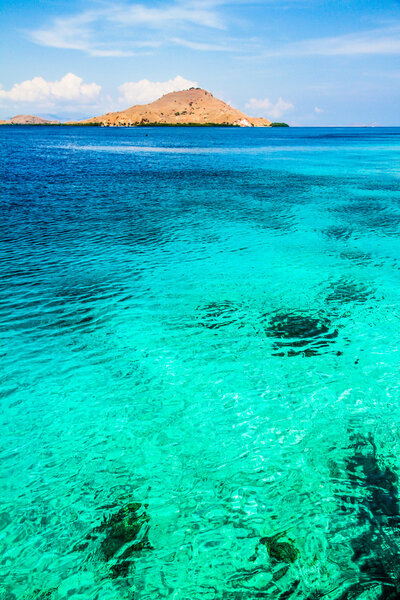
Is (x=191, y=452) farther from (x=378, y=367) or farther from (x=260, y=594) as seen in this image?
(x=378, y=367)

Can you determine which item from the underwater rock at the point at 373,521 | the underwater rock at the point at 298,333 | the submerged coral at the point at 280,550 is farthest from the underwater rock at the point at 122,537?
the underwater rock at the point at 298,333

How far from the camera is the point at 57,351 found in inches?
520

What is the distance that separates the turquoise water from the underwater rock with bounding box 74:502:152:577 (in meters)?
0.03

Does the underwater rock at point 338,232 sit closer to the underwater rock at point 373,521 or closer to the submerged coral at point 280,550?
the underwater rock at point 373,521

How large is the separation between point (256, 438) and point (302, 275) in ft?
40.0

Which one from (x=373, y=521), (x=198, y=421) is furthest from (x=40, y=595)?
(x=373, y=521)

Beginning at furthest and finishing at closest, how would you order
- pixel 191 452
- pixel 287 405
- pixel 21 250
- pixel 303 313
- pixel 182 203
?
pixel 182 203 → pixel 21 250 → pixel 303 313 → pixel 287 405 → pixel 191 452

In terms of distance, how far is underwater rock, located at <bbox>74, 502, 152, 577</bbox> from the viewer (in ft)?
22.7

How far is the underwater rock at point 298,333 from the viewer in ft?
44.0

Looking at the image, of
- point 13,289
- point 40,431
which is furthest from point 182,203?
point 40,431

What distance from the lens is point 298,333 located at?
14438 millimetres

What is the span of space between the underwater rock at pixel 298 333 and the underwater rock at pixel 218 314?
1.40 metres

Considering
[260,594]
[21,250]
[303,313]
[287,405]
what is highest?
[21,250]

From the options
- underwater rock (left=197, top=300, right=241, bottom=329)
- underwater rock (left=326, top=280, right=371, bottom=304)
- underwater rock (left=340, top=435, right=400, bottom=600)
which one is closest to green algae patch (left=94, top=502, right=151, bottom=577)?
underwater rock (left=340, top=435, right=400, bottom=600)
